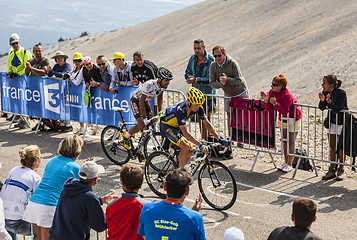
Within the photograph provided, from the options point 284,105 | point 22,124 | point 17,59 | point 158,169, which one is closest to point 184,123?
point 158,169

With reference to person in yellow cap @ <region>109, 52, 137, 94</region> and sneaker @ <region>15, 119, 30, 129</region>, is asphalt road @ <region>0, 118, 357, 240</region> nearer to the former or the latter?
person in yellow cap @ <region>109, 52, 137, 94</region>

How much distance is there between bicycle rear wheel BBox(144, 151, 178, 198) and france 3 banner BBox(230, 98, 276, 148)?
235 centimetres

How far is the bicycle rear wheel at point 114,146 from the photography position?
1108 centimetres

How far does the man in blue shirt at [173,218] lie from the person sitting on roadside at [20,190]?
215 centimetres

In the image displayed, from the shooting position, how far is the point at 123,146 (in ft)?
36.3

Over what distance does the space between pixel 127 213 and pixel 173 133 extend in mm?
3963

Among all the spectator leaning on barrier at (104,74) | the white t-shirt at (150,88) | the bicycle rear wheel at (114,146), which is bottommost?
the bicycle rear wheel at (114,146)

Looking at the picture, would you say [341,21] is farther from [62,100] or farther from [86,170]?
[86,170]

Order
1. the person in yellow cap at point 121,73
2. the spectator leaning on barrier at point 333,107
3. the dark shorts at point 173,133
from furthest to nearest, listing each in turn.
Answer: the person in yellow cap at point 121,73
the spectator leaning on barrier at point 333,107
the dark shorts at point 173,133

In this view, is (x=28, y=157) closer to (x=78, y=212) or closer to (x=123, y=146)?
(x=78, y=212)

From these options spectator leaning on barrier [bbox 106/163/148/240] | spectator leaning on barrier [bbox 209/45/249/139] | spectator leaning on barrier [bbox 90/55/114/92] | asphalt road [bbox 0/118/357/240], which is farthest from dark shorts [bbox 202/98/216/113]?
spectator leaning on barrier [bbox 106/163/148/240]

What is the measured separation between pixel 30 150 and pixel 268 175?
5.45 meters

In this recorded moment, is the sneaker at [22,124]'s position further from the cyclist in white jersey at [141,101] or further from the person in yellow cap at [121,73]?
the cyclist in white jersey at [141,101]

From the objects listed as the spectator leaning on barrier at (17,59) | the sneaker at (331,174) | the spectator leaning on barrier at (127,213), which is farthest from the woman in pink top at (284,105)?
the spectator leaning on barrier at (17,59)
